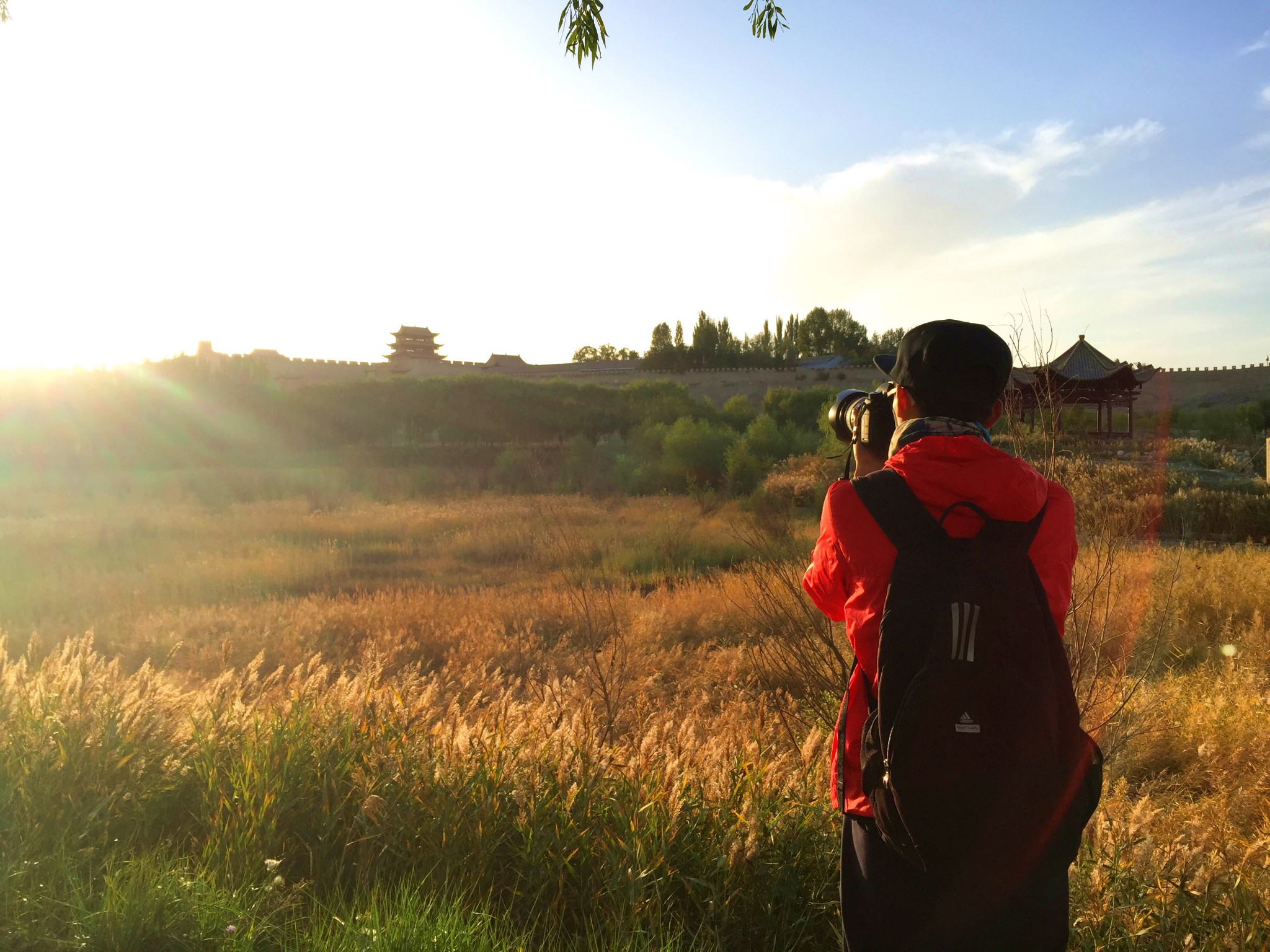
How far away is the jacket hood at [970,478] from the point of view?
1.59 metres

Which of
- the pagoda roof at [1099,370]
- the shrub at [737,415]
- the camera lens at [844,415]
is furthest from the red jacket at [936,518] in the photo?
the shrub at [737,415]

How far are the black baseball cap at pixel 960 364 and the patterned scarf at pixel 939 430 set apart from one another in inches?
1.9

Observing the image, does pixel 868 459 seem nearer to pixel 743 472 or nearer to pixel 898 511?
pixel 898 511

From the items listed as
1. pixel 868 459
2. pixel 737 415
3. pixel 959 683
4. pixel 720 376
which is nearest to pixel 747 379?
pixel 720 376

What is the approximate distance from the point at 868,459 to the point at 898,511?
0.51m

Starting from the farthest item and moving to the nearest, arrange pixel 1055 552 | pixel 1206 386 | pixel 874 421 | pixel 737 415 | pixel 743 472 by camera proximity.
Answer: pixel 1206 386, pixel 737 415, pixel 743 472, pixel 874 421, pixel 1055 552

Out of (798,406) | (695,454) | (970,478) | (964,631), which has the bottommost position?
(695,454)

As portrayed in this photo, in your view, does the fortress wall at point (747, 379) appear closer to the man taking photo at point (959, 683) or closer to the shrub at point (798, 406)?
the shrub at point (798, 406)

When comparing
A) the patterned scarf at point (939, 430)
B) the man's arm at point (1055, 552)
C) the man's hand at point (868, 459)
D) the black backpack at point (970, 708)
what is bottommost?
the black backpack at point (970, 708)

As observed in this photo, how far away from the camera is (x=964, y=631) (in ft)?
5.04

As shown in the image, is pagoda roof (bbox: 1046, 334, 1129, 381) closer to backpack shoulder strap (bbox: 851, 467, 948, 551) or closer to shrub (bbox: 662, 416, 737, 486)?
shrub (bbox: 662, 416, 737, 486)

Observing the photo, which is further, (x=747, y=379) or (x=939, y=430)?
(x=747, y=379)

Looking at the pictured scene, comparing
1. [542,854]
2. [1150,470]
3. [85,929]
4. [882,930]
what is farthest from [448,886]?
[1150,470]

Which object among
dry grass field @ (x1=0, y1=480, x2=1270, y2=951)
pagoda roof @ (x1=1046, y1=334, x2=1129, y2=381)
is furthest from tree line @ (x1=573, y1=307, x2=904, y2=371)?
dry grass field @ (x1=0, y1=480, x2=1270, y2=951)
